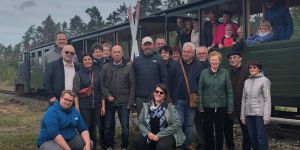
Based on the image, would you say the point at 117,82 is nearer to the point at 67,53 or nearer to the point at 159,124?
the point at 67,53

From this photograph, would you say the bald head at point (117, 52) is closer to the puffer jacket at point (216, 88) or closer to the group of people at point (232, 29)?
the puffer jacket at point (216, 88)

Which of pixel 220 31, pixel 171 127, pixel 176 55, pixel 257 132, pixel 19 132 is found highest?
pixel 220 31

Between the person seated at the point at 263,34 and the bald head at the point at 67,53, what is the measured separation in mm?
3613

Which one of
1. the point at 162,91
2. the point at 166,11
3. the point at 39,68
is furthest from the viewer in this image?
the point at 39,68

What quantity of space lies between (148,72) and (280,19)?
2.69 metres

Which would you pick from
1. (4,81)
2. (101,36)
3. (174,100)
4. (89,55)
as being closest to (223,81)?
(174,100)

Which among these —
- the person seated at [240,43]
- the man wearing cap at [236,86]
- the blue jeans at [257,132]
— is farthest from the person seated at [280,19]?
the blue jeans at [257,132]

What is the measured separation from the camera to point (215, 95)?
20.8 ft

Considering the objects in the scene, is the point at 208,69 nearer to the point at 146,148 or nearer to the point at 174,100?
the point at 174,100

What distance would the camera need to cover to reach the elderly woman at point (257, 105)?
5969 mm

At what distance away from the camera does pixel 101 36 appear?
591 inches

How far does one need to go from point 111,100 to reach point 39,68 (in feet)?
44.3

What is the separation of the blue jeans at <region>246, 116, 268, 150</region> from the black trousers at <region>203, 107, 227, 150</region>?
422mm

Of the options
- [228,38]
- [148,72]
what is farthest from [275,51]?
[148,72]
